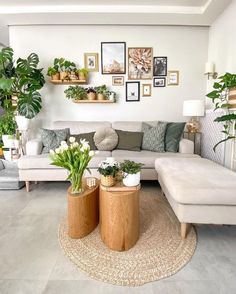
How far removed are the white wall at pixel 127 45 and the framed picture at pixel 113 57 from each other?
88mm

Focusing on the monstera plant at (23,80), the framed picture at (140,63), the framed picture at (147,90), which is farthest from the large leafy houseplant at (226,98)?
the monstera plant at (23,80)

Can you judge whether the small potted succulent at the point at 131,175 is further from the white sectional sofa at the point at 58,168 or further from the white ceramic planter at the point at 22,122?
the white ceramic planter at the point at 22,122

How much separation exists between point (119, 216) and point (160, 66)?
300 centimetres

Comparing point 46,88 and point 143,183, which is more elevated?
point 46,88

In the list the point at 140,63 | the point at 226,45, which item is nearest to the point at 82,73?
the point at 140,63

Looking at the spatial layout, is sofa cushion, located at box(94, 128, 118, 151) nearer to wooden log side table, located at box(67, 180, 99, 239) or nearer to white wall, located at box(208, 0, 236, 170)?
wooden log side table, located at box(67, 180, 99, 239)

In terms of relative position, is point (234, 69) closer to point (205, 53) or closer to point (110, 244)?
point (205, 53)

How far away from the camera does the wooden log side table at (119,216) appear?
5.49 ft

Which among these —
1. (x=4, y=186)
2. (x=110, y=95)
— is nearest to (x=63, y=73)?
(x=110, y=95)

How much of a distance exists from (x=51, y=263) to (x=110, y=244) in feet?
1.50

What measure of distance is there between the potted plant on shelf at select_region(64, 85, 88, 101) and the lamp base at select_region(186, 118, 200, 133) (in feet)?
6.08

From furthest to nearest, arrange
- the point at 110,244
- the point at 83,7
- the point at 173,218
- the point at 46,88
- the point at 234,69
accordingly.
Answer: the point at 46,88 < the point at 83,7 < the point at 234,69 < the point at 173,218 < the point at 110,244

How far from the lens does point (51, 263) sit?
1576 millimetres

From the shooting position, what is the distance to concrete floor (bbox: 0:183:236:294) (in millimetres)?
1347
